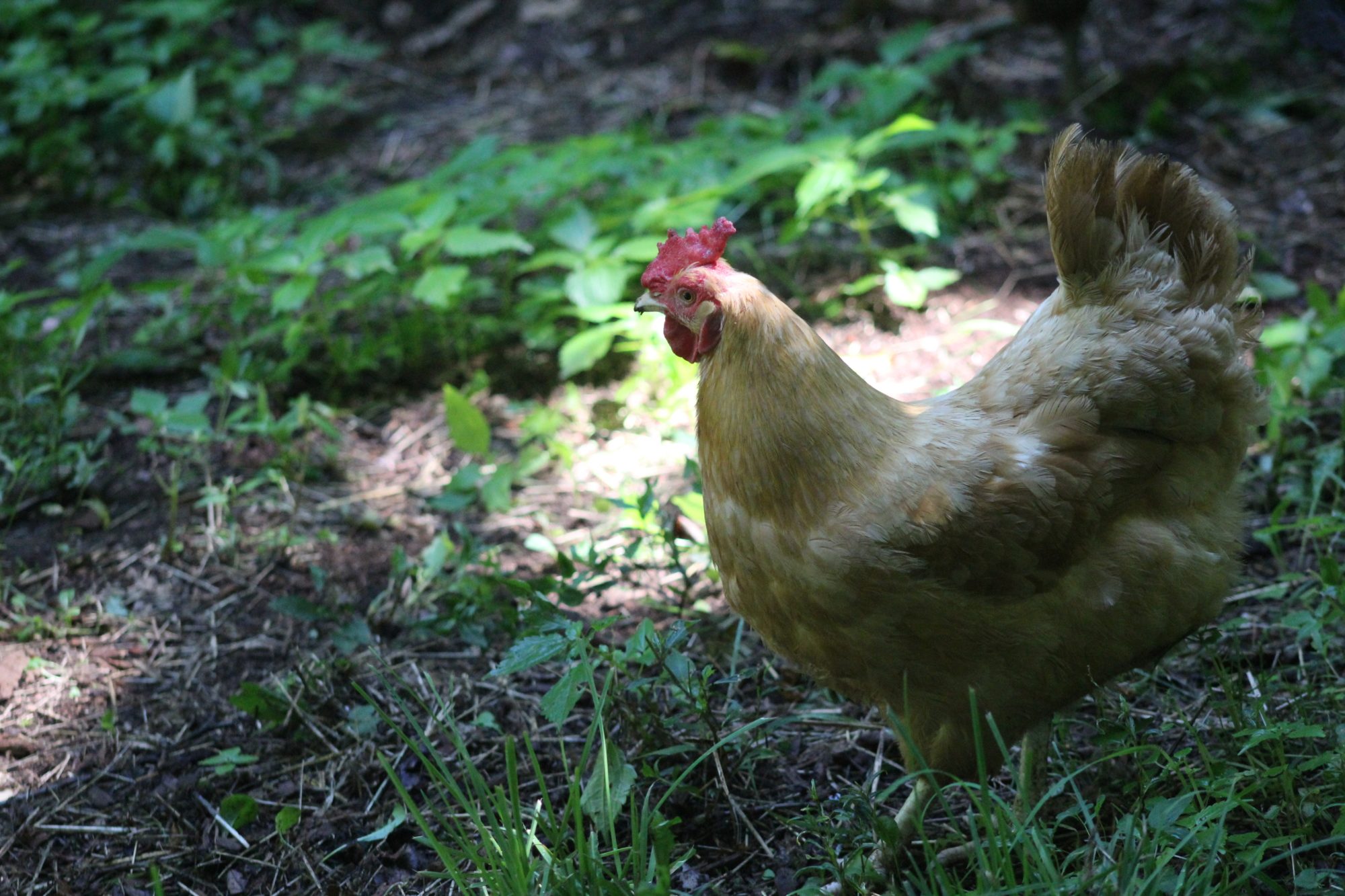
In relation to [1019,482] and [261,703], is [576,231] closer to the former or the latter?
[261,703]

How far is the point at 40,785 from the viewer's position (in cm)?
304

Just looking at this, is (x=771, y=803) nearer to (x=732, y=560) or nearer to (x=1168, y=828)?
(x=732, y=560)

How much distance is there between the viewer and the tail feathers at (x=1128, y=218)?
2.79 meters

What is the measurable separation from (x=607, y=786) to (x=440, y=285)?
2.60 meters

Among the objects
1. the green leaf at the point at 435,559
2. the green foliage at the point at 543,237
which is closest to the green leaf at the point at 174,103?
the green foliage at the point at 543,237

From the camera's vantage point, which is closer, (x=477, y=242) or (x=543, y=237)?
(x=477, y=242)

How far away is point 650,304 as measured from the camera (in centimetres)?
277

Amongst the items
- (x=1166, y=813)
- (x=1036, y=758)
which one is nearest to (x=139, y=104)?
(x=1036, y=758)

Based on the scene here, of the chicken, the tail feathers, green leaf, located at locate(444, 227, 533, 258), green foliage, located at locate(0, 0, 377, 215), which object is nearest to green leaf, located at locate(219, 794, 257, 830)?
the chicken

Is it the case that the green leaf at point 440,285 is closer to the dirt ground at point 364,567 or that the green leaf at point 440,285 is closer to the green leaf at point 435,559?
the dirt ground at point 364,567

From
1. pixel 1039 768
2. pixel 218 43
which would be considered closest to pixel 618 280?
pixel 1039 768

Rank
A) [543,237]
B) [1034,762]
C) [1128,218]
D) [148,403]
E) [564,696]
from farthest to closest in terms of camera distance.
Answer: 1. [543,237]
2. [148,403]
3. [1128,218]
4. [1034,762]
5. [564,696]

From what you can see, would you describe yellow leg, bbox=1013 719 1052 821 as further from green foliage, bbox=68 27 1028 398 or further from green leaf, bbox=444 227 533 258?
green leaf, bbox=444 227 533 258

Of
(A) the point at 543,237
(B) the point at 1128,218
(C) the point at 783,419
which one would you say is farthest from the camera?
(A) the point at 543,237
